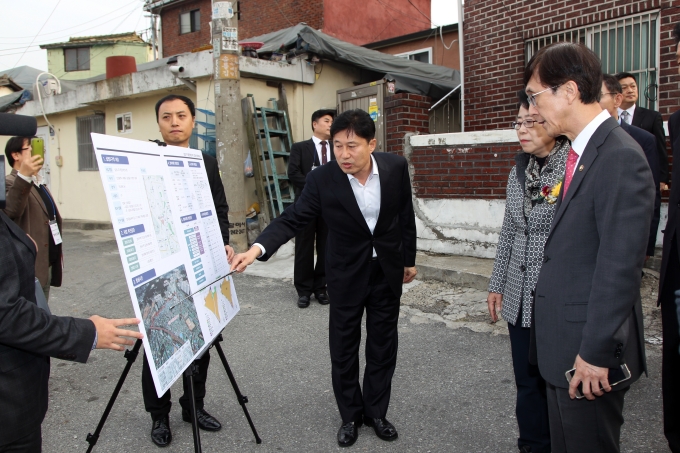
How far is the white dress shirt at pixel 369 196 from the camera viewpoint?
3.24 meters

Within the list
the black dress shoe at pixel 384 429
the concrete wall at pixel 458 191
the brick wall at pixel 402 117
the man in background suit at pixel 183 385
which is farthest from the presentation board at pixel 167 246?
the brick wall at pixel 402 117

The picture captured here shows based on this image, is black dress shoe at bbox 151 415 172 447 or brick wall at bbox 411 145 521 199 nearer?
black dress shoe at bbox 151 415 172 447

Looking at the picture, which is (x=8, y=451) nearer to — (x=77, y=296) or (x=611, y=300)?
(x=611, y=300)

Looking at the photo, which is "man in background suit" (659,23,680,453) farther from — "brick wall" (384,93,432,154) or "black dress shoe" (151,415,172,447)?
"brick wall" (384,93,432,154)

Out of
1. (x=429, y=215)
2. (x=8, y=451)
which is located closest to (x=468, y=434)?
(x=8, y=451)

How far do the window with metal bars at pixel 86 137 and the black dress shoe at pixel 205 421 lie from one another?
1081cm

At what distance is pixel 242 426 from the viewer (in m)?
3.37

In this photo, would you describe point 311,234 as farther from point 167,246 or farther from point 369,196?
point 167,246

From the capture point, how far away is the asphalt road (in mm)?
3139

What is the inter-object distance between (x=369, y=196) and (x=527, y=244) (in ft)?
→ 3.36

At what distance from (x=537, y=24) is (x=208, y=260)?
641 centimetres

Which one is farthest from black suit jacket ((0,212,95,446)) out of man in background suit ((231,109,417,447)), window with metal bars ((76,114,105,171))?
window with metal bars ((76,114,105,171))

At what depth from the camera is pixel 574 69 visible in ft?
6.15

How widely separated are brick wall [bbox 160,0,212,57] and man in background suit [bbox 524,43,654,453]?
2201cm
